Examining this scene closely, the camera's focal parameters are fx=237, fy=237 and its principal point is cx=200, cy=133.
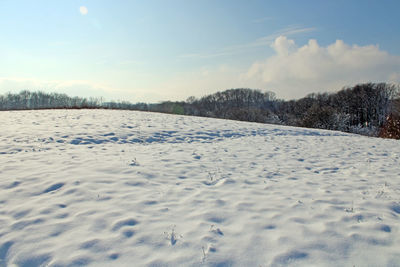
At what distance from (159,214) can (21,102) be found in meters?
139

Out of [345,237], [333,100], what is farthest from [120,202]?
[333,100]

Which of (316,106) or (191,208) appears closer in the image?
(191,208)

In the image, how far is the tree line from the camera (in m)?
42.4

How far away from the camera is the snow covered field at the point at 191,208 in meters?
3.13

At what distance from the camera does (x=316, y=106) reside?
151 ft

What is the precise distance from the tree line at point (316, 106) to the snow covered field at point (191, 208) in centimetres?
2035

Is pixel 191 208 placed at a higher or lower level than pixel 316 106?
lower

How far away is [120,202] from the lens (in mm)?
4539

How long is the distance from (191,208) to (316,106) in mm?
47829

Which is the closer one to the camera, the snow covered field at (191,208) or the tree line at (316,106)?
the snow covered field at (191,208)

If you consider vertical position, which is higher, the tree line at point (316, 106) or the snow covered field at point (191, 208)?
the tree line at point (316, 106)

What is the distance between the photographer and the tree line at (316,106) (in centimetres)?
4241

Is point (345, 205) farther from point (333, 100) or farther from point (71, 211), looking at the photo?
point (333, 100)

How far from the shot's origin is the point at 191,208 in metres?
4.45
